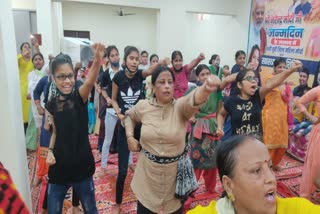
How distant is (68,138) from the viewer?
182cm

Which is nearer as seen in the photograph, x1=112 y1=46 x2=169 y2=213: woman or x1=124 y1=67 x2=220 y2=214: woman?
x1=124 y1=67 x2=220 y2=214: woman

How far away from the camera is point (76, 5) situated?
8.79m

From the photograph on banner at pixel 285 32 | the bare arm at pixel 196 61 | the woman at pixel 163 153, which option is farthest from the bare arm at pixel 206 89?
the photograph on banner at pixel 285 32

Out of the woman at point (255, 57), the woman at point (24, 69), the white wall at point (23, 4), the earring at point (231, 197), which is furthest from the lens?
the white wall at point (23, 4)

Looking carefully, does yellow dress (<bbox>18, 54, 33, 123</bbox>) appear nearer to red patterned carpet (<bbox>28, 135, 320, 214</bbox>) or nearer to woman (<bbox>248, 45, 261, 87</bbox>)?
red patterned carpet (<bbox>28, 135, 320, 214</bbox>)

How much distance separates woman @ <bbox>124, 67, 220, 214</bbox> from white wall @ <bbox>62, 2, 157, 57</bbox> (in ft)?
25.8

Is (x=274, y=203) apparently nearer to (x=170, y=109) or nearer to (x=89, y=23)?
(x=170, y=109)

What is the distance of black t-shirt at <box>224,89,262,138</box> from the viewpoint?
248cm

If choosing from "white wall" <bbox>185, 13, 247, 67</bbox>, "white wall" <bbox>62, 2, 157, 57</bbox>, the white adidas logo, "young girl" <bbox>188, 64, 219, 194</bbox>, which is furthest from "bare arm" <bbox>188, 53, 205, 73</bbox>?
"white wall" <bbox>62, 2, 157, 57</bbox>

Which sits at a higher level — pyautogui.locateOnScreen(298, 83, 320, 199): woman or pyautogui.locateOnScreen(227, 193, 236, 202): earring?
pyautogui.locateOnScreen(227, 193, 236, 202): earring

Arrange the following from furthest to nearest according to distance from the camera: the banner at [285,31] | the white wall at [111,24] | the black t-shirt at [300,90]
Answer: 1. the white wall at [111,24]
2. the banner at [285,31]
3. the black t-shirt at [300,90]

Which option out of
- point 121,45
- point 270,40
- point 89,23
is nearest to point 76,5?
point 89,23

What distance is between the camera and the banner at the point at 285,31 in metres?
4.75

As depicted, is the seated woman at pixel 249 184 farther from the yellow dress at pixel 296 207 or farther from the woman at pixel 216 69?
the woman at pixel 216 69
